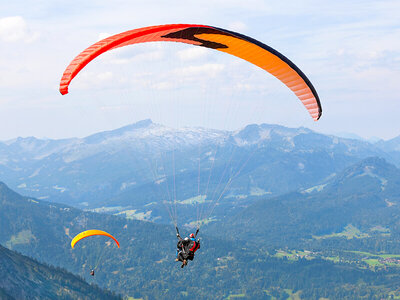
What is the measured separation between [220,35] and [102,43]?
8.99 metres

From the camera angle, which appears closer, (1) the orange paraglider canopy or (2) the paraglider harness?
(1) the orange paraglider canopy

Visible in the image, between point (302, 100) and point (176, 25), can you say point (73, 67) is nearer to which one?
point (176, 25)

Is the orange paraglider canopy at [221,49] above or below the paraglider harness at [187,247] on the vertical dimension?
above

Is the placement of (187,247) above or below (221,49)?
A: below

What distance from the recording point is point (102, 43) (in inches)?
1150

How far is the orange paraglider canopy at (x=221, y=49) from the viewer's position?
2859cm

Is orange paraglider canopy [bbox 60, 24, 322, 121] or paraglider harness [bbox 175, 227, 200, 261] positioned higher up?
orange paraglider canopy [bbox 60, 24, 322, 121]

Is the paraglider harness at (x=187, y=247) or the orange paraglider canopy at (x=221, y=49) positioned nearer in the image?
the orange paraglider canopy at (x=221, y=49)

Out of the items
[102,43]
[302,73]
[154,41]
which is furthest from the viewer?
[302,73]

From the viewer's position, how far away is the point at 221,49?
37.6 meters

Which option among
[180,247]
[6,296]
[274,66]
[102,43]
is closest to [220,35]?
[274,66]

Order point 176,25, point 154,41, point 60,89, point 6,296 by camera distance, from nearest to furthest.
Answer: point 60,89, point 176,25, point 154,41, point 6,296

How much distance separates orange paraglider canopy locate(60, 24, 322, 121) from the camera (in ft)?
93.8

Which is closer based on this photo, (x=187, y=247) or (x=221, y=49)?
(x=187, y=247)
